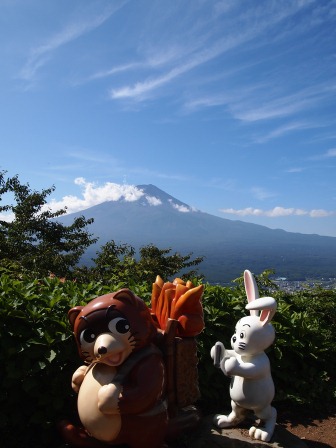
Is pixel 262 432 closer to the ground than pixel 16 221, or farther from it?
closer to the ground

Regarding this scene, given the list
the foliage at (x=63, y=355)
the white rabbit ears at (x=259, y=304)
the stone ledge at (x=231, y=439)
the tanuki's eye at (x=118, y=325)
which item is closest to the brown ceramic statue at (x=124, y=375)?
the tanuki's eye at (x=118, y=325)

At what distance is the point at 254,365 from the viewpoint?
3668mm

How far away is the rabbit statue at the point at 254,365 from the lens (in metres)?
3.65

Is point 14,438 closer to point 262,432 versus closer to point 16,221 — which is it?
point 262,432

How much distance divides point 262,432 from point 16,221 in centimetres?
1101

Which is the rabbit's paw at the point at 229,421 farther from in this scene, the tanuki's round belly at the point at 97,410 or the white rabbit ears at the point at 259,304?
the tanuki's round belly at the point at 97,410

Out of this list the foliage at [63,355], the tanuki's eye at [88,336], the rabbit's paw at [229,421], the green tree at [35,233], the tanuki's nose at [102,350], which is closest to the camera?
the tanuki's nose at [102,350]

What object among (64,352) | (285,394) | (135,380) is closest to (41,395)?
(64,352)

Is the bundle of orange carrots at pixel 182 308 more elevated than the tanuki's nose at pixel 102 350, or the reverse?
the bundle of orange carrots at pixel 182 308

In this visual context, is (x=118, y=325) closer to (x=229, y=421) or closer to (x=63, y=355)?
(x=63, y=355)

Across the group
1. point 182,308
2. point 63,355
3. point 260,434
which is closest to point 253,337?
point 182,308

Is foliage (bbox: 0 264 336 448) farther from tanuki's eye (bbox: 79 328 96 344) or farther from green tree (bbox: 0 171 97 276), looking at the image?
green tree (bbox: 0 171 97 276)

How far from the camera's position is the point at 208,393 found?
4.43 meters

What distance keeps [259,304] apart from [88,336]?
4.98ft
